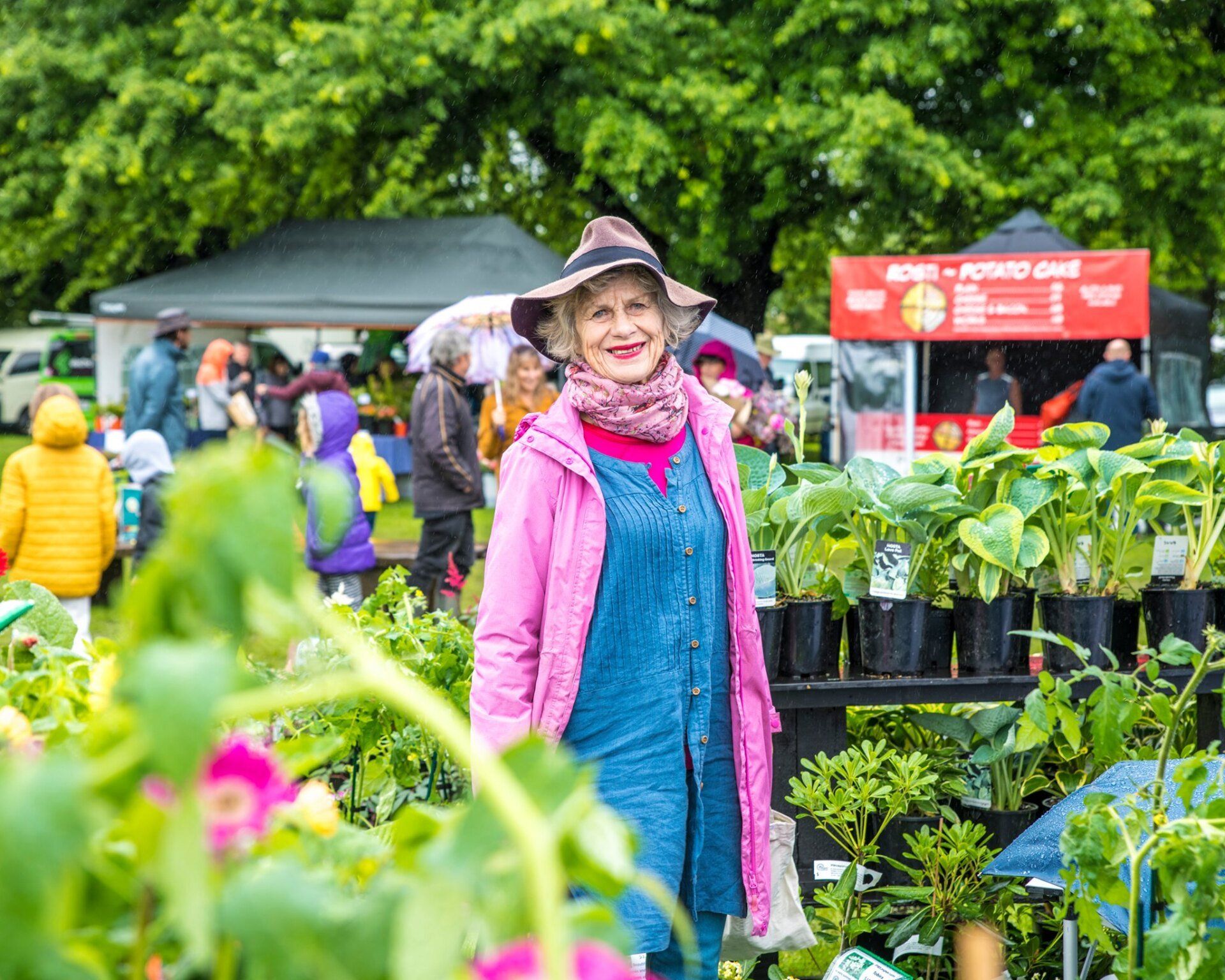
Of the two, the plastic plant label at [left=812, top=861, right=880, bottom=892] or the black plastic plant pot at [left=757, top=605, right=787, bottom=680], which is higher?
the black plastic plant pot at [left=757, top=605, right=787, bottom=680]

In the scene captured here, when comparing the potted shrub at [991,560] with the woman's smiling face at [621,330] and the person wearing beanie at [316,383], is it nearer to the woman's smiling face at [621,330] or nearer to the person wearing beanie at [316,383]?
the woman's smiling face at [621,330]

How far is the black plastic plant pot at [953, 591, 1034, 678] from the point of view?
2.98 metres

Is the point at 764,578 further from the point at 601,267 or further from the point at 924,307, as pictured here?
the point at 924,307

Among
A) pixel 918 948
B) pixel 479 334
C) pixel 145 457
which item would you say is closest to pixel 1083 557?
pixel 918 948

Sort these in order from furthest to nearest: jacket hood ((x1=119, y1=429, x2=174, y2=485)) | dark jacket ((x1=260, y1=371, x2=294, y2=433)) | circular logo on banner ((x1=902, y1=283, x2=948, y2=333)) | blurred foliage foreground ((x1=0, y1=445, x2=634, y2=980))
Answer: dark jacket ((x1=260, y1=371, x2=294, y2=433)) < circular logo on banner ((x1=902, y1=283, x2=948, y2=333)) < jacket hood ((x1=119, y1=429, x2=174, y2=485)) < blurred foliage foreground ((x1=0, y1=445, x2=634, y2=980))

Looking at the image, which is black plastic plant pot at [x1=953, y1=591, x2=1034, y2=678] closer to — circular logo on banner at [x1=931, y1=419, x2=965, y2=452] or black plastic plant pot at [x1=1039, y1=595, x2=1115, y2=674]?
black plastic plant pot at [x1=1039, y1=595, x2=1115, y2=674]

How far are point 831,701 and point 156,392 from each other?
574cm

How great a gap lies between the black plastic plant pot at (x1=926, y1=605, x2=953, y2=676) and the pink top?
1.04 metres

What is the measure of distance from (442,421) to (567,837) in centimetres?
608

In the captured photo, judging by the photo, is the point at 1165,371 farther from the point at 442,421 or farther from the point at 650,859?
the point at 650,859

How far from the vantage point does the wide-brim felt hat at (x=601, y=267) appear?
7.38 ft

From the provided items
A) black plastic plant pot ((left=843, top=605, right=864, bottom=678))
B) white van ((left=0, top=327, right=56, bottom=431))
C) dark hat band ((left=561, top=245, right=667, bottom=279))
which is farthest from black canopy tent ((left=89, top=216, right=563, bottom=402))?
white van ((left=0, top=327, right=56, bottom=431))

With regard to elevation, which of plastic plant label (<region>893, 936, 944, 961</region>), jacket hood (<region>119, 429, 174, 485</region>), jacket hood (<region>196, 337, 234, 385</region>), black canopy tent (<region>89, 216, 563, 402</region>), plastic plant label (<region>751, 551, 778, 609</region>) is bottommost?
plastic plant label (<region>893, 936, 944, 961</region>)

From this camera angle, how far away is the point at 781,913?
8.18 ft
